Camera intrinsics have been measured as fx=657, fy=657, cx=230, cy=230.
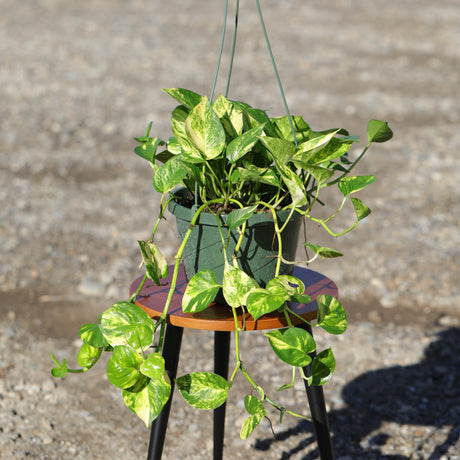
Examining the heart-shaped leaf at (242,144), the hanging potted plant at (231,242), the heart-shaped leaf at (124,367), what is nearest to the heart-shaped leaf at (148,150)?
the hanging potted plant at (231,242)

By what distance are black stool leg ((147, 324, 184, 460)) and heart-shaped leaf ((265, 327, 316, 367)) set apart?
31 centimetres

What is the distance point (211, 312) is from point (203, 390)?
0.19 meters

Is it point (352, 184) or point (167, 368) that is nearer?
point (352, 184)

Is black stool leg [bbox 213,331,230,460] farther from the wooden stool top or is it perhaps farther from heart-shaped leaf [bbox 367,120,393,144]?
heart-shaped leaf [bbox 367,120,393,144]

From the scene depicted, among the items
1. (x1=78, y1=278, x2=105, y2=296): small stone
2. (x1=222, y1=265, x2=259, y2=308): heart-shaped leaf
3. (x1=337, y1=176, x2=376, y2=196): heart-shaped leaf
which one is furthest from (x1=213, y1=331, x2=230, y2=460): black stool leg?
(x1=78, y1=278, x2=105, y2=296): small stone

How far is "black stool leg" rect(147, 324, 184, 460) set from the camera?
142cm

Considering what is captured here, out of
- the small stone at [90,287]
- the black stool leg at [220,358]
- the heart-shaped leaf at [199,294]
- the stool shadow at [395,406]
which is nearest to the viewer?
the heart-shaped leaf at [199,294]

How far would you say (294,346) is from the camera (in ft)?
3.89

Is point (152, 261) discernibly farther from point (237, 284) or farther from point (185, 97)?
point (185, 97)

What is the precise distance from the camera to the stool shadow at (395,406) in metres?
2.18

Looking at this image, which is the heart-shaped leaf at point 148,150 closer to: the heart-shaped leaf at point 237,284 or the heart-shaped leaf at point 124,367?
the heart-shaped leaf at point 237,284

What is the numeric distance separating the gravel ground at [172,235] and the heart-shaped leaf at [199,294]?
1090 mm

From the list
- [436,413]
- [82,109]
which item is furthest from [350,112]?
[436,413]


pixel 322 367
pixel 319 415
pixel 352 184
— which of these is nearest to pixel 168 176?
pixel 352 184
